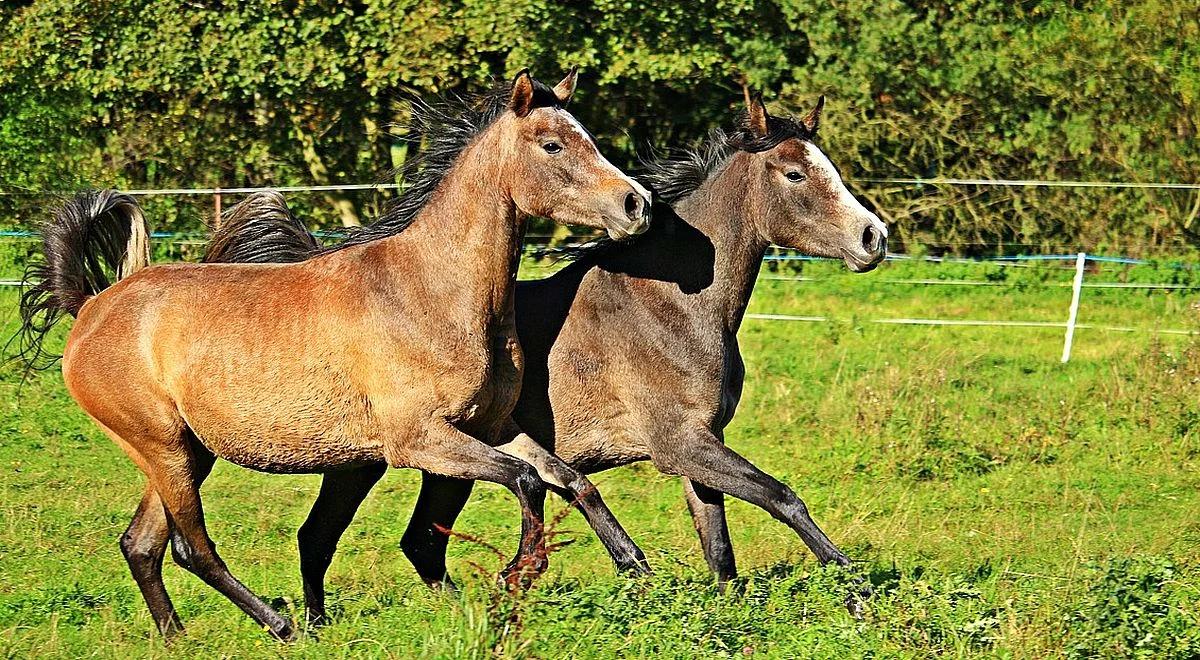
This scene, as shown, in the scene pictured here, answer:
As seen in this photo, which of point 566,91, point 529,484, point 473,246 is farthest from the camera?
Answer: point 566,91

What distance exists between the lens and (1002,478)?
9609mm

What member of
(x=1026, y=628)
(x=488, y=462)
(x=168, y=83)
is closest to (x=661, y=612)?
(x=488, y=462)

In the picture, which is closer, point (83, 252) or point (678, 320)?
point (678, 320)

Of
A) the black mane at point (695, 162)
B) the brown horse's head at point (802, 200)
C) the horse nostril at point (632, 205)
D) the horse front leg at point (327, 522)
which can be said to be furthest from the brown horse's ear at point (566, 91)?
the horse front leg at point (327, 522)

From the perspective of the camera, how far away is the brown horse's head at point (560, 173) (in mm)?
5598

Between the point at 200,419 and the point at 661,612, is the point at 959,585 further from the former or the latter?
the point at 200,419

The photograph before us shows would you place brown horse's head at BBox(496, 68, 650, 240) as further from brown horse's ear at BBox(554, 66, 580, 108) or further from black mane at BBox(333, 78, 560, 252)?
black mane at BBox(333, 78, 560, 252)

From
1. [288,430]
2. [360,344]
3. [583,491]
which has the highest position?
[360,344]

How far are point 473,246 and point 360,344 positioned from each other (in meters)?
0.59

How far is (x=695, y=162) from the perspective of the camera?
6773 mm

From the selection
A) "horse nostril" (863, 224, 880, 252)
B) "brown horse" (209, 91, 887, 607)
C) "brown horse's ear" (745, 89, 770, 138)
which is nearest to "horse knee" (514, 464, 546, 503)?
"brown horse" (209, 91, 887, 607)

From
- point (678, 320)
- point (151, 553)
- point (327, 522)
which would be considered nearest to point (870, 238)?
point (678, 320)

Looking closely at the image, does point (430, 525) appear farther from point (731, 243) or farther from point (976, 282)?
point (976, 282)

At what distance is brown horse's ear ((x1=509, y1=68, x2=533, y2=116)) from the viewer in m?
5.65
